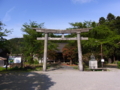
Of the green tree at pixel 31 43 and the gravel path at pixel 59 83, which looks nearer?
the gravel path at pixel 59 83

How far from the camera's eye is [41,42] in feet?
62.9

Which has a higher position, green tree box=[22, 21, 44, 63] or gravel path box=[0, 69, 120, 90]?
green tree box=[22, 21, 44, 63]

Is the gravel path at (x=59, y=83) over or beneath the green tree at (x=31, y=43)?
beneath

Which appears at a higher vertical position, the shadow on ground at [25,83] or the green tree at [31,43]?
the green tree at [31,43]

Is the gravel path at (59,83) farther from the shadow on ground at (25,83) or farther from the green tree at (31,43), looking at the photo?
the green tree at (31,43)

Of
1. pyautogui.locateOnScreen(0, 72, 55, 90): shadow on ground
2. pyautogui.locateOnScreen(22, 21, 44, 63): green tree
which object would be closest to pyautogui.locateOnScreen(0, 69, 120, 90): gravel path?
pyautogui.locateOnScreen(0, 72, 55, 90): shadow on ground

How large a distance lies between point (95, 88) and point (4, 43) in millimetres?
11388

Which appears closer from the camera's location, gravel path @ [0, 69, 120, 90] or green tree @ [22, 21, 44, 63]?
gravel path @ [0, 69, 120, 90]

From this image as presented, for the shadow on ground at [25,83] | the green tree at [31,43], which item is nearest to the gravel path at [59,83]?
the shadow on ground at [25,83]

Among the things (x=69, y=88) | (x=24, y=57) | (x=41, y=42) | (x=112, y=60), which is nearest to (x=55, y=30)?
(x=41, y=42)

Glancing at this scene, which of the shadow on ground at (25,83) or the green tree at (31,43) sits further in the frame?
the green tree at (31,43)

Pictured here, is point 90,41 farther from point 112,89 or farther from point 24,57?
point 112,89

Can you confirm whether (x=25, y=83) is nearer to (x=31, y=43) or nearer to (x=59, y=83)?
(x=59, y=83)

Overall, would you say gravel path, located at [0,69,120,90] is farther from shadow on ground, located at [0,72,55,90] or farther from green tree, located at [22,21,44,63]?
green tree, located at [22,21,44,63]
